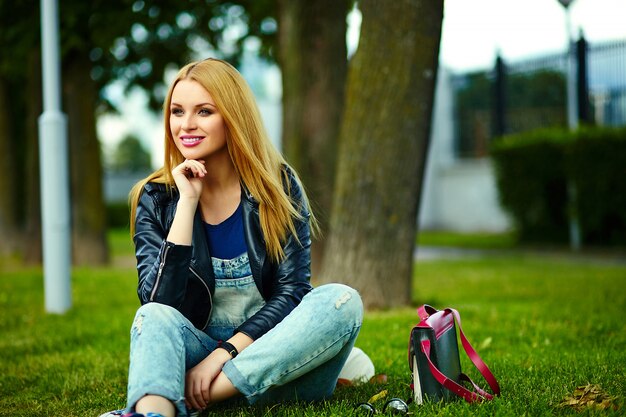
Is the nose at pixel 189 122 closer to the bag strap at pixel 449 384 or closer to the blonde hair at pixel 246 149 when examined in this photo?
the blonde hair at pixel 246 149

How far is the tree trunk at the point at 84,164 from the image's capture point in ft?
38.6

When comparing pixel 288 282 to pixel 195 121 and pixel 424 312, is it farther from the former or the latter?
pixel 195 121

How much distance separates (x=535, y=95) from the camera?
16.5 metres

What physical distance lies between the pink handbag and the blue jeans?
0.27 meters

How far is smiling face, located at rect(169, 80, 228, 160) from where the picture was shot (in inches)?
137

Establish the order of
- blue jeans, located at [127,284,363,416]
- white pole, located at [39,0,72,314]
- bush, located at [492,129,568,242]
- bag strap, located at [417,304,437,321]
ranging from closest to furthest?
1. blue jeans, located at [127,284,363,416]
2. bag strap, located at [417,304,437,321]
3. white pole, located at [39,0,72,314]
4. bush, located at [492,129,568,242]

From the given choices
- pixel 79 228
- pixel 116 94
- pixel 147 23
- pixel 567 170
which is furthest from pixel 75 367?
pixel 116 94

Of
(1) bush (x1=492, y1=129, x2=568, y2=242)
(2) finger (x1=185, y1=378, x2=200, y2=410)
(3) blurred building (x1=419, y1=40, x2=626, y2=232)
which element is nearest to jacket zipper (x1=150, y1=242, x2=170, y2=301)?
(2) finger (x1=185, y1=378, x2=200, y2=410)

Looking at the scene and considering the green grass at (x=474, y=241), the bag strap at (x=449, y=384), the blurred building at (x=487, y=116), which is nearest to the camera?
the bag strap at (x=449, y=384)

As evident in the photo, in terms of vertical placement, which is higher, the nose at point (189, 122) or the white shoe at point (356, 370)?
the nose at point (189, 122)

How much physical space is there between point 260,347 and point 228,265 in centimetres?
47

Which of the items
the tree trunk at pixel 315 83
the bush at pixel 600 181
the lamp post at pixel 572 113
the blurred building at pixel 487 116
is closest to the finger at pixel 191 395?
the tree trunk at pixel 315 83

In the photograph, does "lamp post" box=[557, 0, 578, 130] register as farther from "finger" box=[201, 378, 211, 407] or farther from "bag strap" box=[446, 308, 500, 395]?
"finger" box=[201, 378, 211, 407]

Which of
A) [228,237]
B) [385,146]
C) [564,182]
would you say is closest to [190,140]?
[228,237]
